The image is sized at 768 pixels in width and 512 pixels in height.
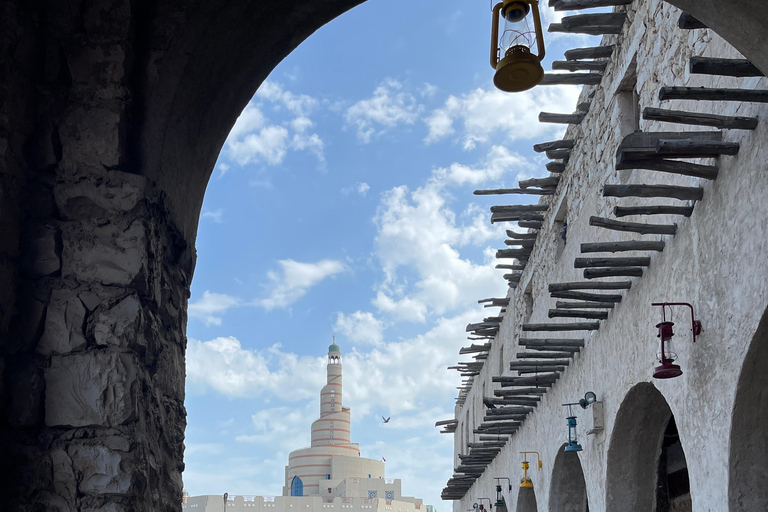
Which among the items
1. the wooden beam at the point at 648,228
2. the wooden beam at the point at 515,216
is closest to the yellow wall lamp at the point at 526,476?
the wooden beam at the point at 515,216

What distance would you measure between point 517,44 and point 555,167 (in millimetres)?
8059

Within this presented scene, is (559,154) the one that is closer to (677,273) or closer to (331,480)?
(677,273)

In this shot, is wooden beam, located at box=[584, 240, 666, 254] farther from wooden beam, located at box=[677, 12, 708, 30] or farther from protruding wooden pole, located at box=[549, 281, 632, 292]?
wooden beam, located at box=[677, 12, 708, 30]

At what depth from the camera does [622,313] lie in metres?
8.42

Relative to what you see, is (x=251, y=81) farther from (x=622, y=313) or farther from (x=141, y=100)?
(x=622, y=313)

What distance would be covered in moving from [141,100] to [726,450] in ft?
14.8

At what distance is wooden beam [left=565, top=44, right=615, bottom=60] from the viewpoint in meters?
9.22

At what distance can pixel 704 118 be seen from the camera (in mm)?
5375

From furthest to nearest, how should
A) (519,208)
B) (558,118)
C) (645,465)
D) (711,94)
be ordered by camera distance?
(519,208), (558,118), (645,465), (711,94)

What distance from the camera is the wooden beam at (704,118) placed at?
5.22 m

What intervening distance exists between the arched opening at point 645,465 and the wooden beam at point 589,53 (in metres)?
3.85

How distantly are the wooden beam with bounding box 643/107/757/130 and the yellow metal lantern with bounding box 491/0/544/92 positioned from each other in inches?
59.2

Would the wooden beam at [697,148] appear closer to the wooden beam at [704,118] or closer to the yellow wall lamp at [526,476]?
the wooden beam at [704,118]

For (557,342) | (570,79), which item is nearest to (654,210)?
(570,79)
